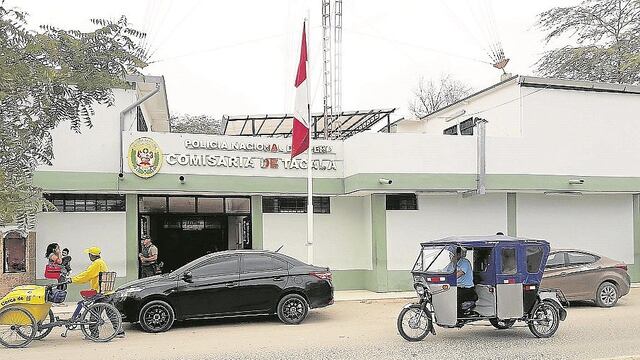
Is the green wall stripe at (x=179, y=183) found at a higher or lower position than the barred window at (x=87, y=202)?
higher

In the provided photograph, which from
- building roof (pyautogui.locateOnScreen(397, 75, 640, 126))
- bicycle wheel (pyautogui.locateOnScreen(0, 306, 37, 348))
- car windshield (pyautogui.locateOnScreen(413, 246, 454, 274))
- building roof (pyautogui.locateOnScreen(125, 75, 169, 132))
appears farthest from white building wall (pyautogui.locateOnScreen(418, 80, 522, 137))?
bicycle wheel (pyautogui.locateOnScreen(0, 306, 37, 348))

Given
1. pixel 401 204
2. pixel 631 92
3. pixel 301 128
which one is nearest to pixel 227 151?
pixel 301 128

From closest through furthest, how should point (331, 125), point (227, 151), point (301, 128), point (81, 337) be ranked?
1. point (81, 337)
2. point (301, 128)
3. point (227, 151)
4. point (331, 125)

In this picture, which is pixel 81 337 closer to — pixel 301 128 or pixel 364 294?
pixel 301 128

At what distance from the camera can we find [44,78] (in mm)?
6867

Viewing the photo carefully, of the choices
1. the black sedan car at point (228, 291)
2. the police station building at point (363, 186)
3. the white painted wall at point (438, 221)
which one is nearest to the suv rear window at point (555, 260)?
the police station building at point (363, 186)

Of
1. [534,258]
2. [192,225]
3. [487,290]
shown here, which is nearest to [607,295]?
[534,258]

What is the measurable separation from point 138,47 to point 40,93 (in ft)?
3.75

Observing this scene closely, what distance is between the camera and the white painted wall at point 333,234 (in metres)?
19.9

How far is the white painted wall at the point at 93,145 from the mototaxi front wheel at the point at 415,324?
32.0ft

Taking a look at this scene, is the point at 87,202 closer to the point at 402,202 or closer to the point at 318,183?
the point at 318,183

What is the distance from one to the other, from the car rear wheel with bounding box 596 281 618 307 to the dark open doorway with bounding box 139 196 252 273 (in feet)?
31.1

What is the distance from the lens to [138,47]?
7.53 metres

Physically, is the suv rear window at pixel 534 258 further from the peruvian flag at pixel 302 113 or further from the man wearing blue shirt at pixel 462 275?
the peruvian flag at pixel 302 113
